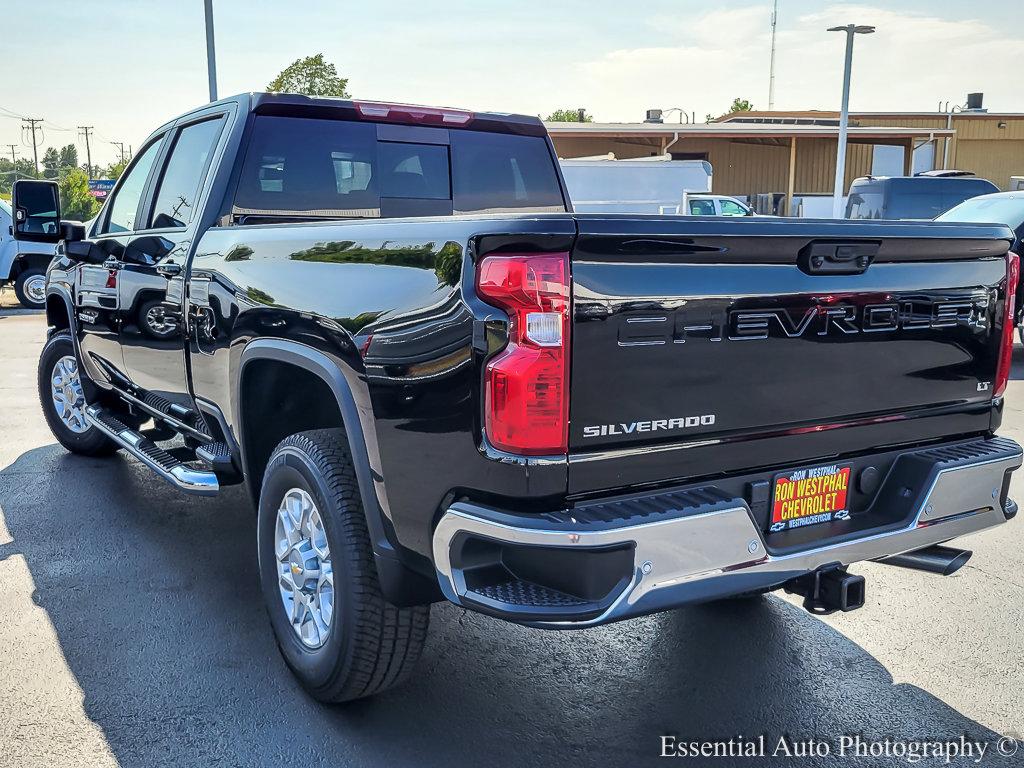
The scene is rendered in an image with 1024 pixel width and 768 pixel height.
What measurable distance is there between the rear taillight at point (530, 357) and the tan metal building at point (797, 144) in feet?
93.7

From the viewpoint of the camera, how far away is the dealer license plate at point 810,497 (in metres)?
2.76

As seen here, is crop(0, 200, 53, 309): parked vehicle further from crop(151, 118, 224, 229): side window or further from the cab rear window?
the cab rear window

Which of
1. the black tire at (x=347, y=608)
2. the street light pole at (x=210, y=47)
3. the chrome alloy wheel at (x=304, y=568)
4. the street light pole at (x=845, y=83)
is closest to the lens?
the black tire at (x=347, y=608)

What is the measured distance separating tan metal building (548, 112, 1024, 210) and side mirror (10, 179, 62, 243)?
25.5 meters

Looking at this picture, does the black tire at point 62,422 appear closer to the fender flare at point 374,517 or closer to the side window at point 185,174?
the side window at point 185,174

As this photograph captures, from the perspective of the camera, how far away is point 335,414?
3.37m

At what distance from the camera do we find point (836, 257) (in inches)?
108

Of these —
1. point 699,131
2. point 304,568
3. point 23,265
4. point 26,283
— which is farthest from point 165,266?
point 699,131

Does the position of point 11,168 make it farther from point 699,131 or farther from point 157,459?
point 157,459

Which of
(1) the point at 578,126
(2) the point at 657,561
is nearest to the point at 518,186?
(2) the point at 657,561

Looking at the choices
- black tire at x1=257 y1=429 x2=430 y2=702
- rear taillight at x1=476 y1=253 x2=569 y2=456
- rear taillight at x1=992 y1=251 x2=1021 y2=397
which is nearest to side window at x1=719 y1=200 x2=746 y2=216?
rear taillight at x1=992 y1=251 x2=1021 y2=397

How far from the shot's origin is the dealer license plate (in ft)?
9.05

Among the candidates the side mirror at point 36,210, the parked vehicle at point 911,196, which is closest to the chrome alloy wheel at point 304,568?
the side mirror at point 36,210

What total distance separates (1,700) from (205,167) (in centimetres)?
230
